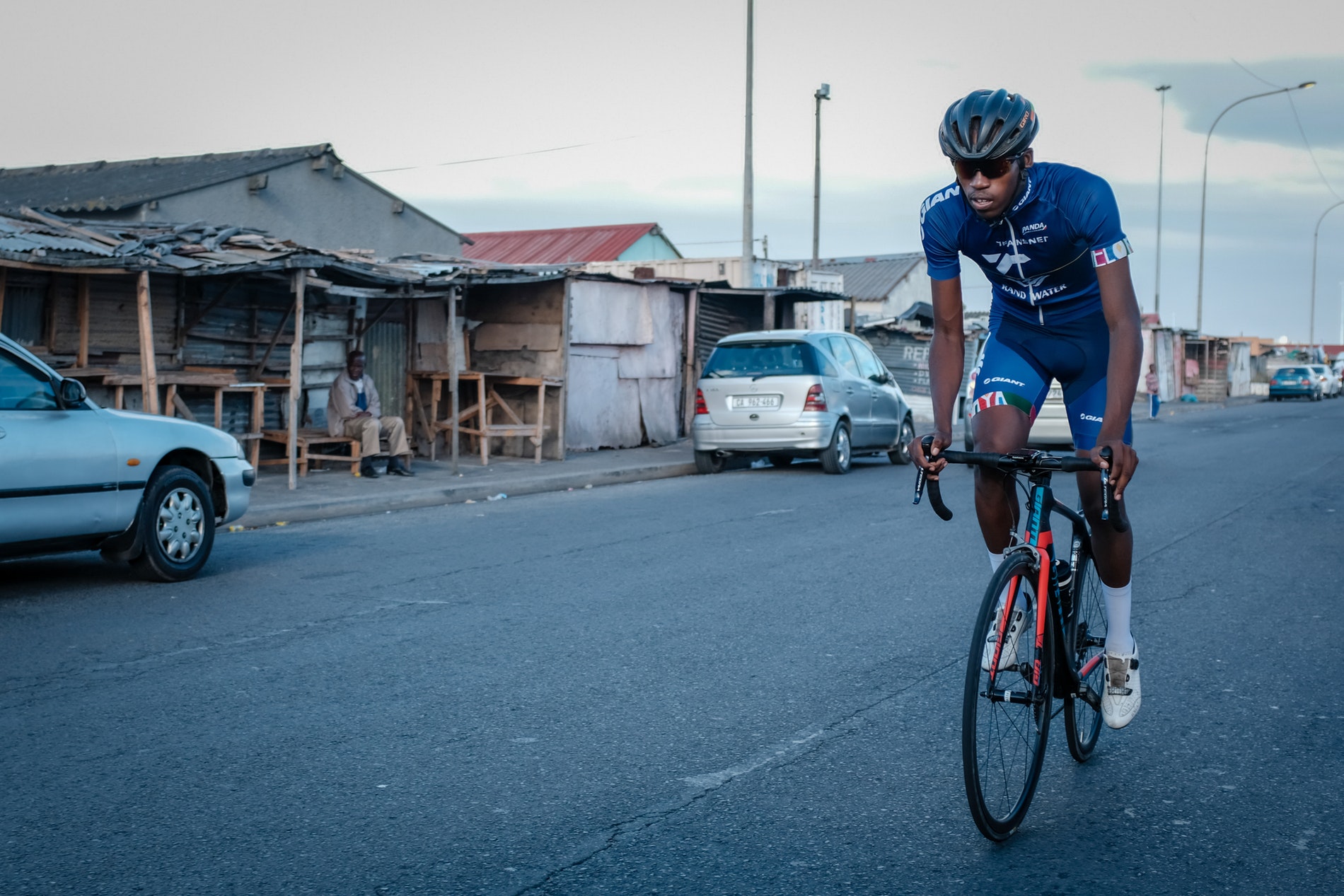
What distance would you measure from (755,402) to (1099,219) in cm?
1234

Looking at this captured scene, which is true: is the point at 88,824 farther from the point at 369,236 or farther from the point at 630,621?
the point at 369,236

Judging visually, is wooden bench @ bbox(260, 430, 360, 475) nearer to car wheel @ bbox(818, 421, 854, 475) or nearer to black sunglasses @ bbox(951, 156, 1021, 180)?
car wheel @ bbox(818, 421, 854, 475)

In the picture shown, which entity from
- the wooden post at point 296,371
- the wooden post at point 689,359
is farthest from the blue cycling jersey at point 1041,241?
the wooden post at point 689,359

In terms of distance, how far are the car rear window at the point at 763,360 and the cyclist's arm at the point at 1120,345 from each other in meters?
12.2

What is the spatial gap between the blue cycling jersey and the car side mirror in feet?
17.7

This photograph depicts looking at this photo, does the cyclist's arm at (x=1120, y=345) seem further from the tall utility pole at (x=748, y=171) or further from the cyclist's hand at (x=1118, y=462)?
the tall utility pole at (x=748, y=171)

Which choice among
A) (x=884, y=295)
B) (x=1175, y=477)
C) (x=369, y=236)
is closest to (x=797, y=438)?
(x=1175, y=477)

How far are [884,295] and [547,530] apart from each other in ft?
147

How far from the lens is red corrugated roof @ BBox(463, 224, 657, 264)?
48.6m

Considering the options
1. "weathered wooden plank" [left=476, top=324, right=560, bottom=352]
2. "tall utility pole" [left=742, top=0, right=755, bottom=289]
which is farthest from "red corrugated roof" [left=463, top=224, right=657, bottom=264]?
"weathered wooden plank" [left=476, top=324, right=560, bottom=352]

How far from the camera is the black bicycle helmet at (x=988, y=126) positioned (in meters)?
3.67

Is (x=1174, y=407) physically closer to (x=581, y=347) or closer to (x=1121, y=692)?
(x=581, y=347)

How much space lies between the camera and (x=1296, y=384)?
2265 inches

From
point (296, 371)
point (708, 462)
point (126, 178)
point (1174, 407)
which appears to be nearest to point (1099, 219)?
point (296, 371)
